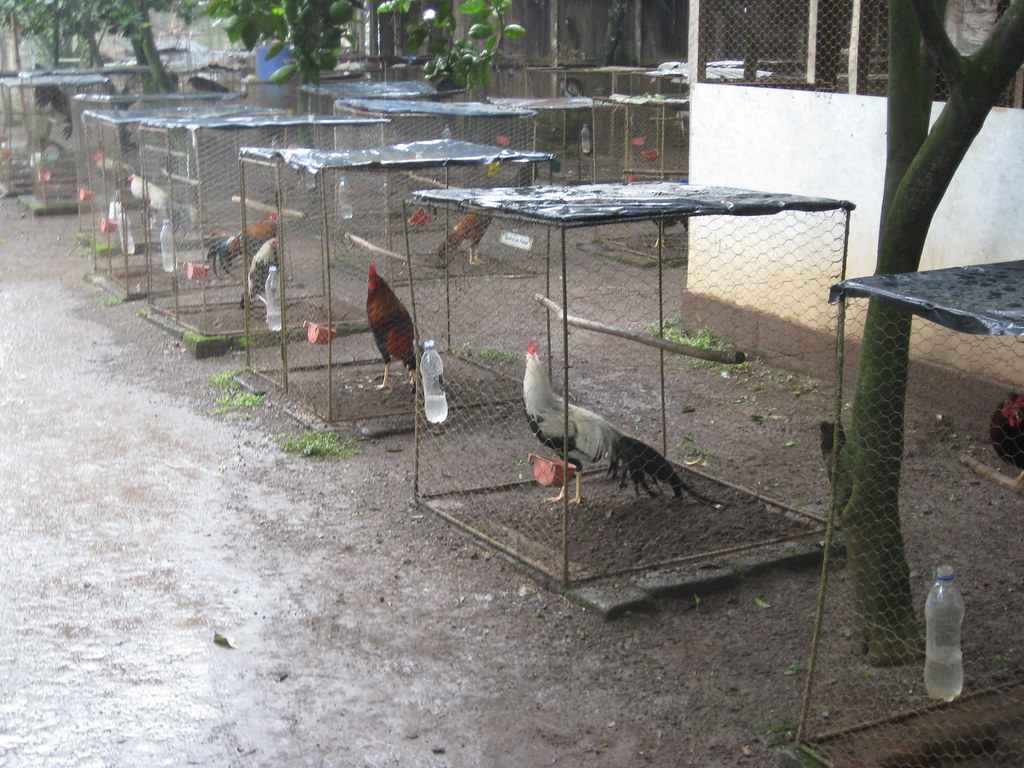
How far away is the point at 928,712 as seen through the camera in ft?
12.6

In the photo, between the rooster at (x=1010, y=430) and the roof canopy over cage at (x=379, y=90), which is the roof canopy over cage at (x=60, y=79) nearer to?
the roof canopy over cage at (x=379, y=90)

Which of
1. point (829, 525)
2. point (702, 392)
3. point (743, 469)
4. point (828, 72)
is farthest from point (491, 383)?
point (829, 525)

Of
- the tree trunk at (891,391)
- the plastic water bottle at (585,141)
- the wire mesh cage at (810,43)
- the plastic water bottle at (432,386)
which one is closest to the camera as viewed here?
the tree trunk at (891,391)

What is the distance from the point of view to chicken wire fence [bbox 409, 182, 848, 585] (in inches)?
203

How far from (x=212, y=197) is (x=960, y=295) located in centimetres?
1156

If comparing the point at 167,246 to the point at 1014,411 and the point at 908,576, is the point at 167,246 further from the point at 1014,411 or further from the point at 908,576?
the point at 908,576

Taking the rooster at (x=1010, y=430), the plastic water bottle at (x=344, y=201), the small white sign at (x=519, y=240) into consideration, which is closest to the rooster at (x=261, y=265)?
the plastic water bottle at (x=344, y=201)

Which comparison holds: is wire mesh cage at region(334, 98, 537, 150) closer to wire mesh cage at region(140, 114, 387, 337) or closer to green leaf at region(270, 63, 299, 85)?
wire mesh cage at region(140, 114, 387, 337)

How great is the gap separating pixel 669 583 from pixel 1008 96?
3.94 m

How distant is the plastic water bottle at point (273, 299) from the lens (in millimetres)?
8656

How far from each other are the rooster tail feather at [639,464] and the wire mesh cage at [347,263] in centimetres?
161

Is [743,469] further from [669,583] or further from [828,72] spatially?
[828,72]

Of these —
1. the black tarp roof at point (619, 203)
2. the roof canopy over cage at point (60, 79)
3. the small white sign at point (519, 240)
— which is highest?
the roof canopy over cage at point (60, 79)

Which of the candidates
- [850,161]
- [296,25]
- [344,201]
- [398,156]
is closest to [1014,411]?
[850,161]
